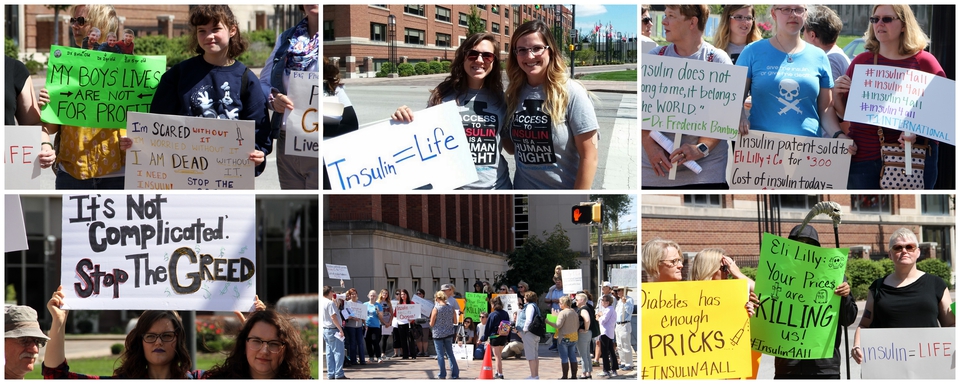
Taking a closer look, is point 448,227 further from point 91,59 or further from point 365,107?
point 91,59

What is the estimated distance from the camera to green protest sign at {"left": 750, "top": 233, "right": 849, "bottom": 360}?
5.39 metres

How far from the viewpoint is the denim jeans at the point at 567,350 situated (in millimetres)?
5598

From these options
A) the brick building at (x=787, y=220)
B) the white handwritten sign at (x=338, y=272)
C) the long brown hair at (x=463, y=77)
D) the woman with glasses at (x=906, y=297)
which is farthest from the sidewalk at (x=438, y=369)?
the brick building at (x=787, y=220)

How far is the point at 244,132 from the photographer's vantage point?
18.4ft

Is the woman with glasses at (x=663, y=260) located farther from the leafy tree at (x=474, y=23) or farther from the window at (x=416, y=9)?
the window at (x=416, y=9)

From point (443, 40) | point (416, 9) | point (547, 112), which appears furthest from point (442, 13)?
point (547, 112)

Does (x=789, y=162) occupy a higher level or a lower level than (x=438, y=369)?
higher

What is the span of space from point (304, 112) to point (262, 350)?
63.7 inches

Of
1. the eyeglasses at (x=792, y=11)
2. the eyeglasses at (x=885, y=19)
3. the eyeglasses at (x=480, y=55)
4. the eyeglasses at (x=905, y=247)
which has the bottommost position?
the eyeglasses at (x=905, y=247)

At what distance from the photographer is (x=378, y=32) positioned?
588 centimetres

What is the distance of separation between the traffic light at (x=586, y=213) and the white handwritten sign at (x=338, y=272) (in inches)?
56.8

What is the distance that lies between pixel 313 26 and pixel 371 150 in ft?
2.99

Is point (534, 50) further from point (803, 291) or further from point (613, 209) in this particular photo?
point (803, 291)

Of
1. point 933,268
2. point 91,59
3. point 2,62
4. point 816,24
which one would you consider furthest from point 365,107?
point 933,268
